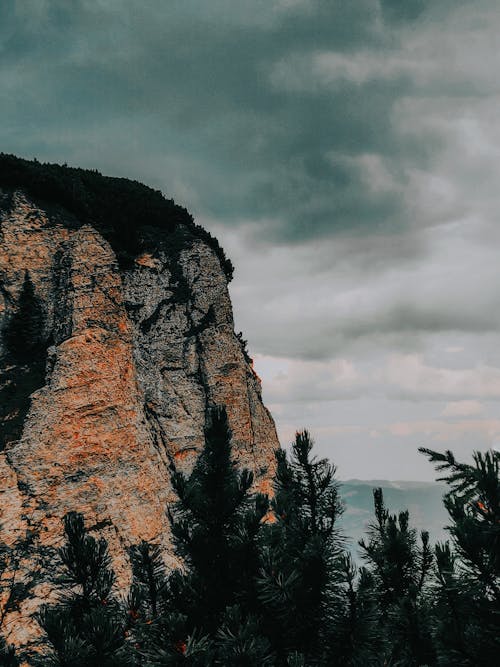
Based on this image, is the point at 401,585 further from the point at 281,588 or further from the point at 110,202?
the point at 110,202

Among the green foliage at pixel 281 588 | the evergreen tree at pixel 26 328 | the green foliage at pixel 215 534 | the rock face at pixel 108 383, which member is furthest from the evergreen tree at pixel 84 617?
the evergreen tree at pixel 26 328

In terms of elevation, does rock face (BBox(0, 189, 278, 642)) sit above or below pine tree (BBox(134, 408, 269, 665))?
above

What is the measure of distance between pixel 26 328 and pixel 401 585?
1005 inches

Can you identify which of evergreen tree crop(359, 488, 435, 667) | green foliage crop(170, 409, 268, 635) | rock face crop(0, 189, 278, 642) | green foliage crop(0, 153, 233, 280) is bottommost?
evergreen tree crop(359, 488, 435, 667)

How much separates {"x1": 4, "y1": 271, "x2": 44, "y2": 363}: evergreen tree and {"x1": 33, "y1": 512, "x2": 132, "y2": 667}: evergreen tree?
76.9ft

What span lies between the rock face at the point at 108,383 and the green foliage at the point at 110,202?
1.05 meters

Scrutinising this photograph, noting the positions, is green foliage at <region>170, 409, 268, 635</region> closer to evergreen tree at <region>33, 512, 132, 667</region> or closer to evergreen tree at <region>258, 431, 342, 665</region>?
evergreen tree at <region>258, 431, 342, 665</region>

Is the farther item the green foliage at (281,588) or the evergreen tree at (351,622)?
the evergreen tree at (351,622)

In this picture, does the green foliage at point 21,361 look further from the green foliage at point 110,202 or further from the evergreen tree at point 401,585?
the evergreen tree at point 401,585

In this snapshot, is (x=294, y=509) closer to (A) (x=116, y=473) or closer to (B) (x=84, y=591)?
(B) (x=84, y=591)

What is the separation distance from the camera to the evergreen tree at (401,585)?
18.9 ft

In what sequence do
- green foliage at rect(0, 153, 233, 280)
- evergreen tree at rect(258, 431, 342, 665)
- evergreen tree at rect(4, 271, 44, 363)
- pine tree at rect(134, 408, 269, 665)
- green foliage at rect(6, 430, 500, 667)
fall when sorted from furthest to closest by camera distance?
1. green foliage at rect(0, 153, 233, 280)
2. evergreen tree at rect(4, 271, 44, 363)
3. pine tree at rect(134, 408, 269, 665)
4. evergreen tree at rect(258, 431, 342, 665)
5. green foliage at rect(6, 430, 500, 667)

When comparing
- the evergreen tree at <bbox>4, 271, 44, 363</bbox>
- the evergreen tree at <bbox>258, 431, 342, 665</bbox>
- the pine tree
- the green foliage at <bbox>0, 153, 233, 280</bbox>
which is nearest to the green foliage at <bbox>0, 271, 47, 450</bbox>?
the evergreen tree at <bbox>4, 271, 44, 363</bbox>

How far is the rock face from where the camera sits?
20.9 meters
